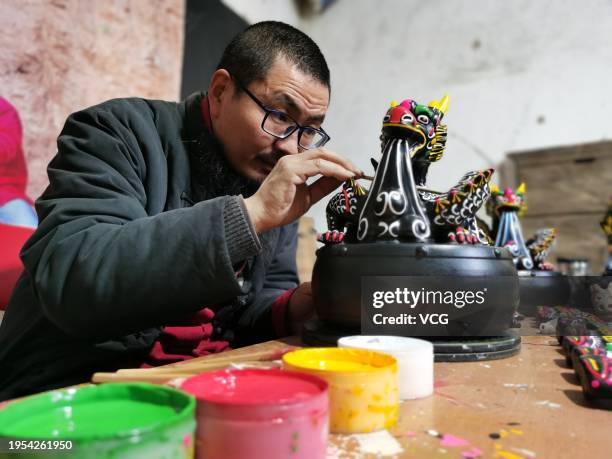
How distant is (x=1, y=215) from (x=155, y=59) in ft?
3.73

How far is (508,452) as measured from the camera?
0.42 meters

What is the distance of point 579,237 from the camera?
10.3 feet

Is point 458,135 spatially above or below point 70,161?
above

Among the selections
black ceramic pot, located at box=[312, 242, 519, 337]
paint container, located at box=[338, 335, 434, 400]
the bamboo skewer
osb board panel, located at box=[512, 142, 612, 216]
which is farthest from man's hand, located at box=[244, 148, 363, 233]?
osb board panel, located at box=[512, 142, 612, 216]

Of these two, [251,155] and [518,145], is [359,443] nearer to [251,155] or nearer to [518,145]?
[251,155]

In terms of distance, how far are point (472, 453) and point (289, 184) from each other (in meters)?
0.55

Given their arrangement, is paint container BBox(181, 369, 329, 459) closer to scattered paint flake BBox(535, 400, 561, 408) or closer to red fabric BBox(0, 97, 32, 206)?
scattered paint flake BBox(535, 400, 561, 408)

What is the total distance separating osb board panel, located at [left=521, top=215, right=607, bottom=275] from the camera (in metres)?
3.07

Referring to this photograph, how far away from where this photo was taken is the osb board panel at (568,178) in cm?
307

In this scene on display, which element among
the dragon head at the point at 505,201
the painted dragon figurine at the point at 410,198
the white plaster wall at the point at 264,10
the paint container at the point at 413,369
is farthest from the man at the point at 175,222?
the white plaster wall at the point at 264,10

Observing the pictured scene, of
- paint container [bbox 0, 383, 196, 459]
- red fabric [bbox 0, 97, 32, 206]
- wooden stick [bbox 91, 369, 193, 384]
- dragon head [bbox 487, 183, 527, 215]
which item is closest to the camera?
paint container [bbox 0, 383, 196, 459]

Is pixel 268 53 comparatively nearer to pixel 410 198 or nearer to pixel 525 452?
pixel 410 198

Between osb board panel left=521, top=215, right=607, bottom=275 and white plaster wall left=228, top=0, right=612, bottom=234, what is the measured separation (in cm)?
48

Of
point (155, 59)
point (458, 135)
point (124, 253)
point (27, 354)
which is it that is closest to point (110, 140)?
point (124, 253)
